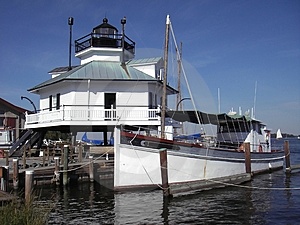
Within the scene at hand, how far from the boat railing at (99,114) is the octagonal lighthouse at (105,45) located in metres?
5.77

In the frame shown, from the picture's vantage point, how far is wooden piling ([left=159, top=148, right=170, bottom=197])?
1766 centimetres

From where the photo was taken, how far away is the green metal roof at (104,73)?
1059 inches

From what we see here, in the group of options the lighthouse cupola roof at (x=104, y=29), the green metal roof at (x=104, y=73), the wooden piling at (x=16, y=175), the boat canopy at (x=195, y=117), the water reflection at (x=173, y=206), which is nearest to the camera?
the water reflection at (x=173, y=206)

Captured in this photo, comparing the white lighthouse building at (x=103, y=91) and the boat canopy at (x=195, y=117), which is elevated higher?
the white lighthouse building at (x=103, y=91)

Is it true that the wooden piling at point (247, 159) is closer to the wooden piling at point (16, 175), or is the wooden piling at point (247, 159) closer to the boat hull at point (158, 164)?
the boat hull at point (158, 164)

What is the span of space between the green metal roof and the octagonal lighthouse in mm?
997

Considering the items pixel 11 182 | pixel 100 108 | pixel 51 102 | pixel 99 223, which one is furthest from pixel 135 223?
pixel 51 102

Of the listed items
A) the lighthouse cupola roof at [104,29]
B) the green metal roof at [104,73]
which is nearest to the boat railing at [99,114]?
the green metal roof at [104,73]

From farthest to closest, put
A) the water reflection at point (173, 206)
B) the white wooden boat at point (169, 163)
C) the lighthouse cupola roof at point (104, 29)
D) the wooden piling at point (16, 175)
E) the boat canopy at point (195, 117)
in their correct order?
the lighthouse cupola roof at point (104, 29)
the boat canopy at point (195, 117)
the wooden piling at point (16, 175)
the white wooden boat at point (169, 163)
the water reflection at point (173, 206)

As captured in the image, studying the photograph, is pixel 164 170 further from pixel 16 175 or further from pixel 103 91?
pixel 103 91

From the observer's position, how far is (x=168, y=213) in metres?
14.7

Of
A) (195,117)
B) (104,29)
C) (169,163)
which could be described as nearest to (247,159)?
(195,117)

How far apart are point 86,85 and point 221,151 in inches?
449

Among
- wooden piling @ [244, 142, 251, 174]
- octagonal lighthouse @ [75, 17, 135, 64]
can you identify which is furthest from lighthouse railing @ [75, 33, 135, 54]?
wooden piling @ [244, 142, 251, 174]
